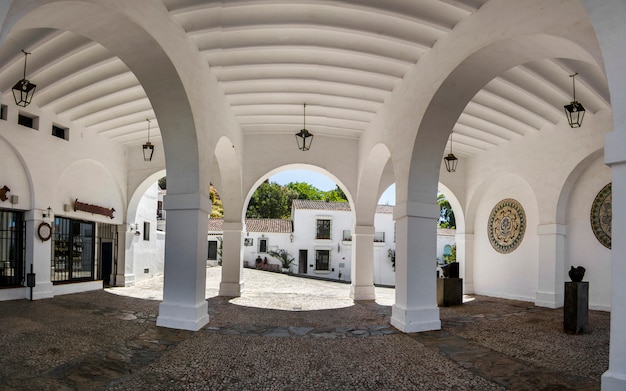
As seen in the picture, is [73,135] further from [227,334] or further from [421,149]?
[421,149]

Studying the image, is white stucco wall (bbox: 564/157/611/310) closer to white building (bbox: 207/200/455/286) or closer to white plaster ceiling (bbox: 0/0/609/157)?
white plaster ceiling (bbox: 0/0/609/157)

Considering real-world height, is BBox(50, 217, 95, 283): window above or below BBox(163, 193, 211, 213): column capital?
below

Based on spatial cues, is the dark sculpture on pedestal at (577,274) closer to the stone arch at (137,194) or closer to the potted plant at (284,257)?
the stone arch at (137,194)

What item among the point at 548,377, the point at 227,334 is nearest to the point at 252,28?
the point at 227,334

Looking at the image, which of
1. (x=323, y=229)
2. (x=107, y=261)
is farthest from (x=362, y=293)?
(x=323, y=229)

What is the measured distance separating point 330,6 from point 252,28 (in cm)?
113

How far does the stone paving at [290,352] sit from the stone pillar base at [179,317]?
0.49 feet

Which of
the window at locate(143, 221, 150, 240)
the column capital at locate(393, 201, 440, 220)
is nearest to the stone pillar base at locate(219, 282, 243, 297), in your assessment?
the column capital at locate(393, 201, 440, 220)

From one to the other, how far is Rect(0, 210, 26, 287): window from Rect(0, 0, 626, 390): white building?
0.09ft

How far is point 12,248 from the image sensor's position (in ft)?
31.3

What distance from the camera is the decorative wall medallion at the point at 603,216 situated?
881 cm

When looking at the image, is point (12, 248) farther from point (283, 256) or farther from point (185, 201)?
point (283, 256)

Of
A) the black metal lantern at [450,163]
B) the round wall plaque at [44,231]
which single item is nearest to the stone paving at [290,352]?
the round wall plaque at [44,231]

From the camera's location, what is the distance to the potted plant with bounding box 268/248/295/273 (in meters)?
28.1
